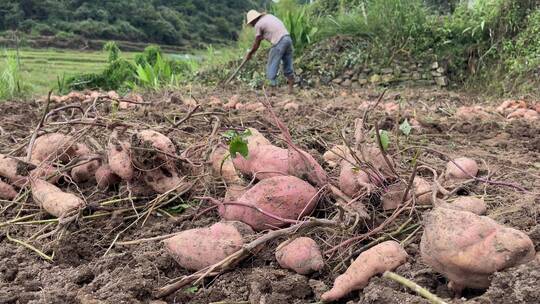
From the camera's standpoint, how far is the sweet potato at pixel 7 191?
2094 millimetres

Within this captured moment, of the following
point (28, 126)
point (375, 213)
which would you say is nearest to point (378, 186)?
point (375, 213)

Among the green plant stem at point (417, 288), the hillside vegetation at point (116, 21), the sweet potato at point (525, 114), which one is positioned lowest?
the hillside vegetation at point (116, 21)

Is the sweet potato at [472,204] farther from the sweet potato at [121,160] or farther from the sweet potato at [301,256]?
the sweet potato at [121,160]

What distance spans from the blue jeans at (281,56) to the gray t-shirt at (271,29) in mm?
67

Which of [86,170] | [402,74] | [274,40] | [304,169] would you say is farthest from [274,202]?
[402,74]

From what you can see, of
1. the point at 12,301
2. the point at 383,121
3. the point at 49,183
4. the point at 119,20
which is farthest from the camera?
the point at 119,20

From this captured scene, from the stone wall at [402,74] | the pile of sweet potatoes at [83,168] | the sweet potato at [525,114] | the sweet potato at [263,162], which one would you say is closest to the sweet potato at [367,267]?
the sweet potato at [263,162]

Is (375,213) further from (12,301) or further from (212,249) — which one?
(12,301)

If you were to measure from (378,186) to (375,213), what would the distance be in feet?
0.26

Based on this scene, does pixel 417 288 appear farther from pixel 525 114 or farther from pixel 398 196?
pixel 525 114

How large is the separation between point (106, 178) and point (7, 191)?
406 millimetres

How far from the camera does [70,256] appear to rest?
1.63 m

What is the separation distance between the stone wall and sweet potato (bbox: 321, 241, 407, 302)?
715 centimetres

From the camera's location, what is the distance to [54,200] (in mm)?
1868
